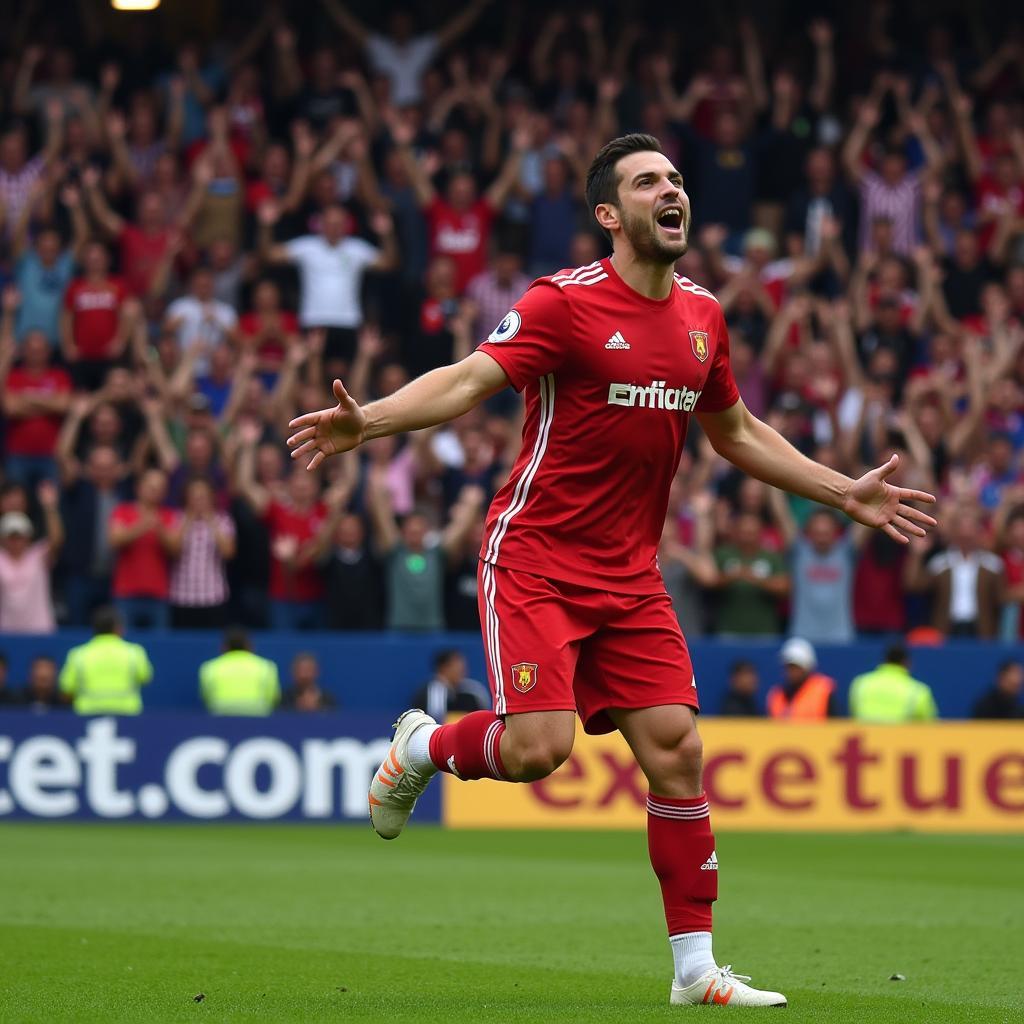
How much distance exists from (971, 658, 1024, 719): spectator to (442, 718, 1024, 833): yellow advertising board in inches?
37.4

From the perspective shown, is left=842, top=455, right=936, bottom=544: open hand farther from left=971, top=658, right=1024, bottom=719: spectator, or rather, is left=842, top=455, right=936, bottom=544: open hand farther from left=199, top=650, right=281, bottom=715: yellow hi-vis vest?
left=971, top=658, right=1024, bottom=719: spectator

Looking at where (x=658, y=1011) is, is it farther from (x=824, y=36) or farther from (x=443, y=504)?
(x=824, y=36)

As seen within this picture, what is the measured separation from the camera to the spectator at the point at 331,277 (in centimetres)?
1939

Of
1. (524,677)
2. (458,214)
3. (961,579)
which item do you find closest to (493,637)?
(524,677)

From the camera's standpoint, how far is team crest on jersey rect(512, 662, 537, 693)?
6.52m

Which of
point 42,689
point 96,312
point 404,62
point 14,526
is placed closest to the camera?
point 14,526

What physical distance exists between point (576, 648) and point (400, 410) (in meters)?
1.04

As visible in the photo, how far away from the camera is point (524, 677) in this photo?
652cm

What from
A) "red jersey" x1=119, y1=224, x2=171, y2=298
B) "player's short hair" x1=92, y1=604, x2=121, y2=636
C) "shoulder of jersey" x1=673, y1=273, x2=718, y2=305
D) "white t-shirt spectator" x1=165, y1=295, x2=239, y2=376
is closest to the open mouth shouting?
"shoulder of jersey" x1=673, y1=273, x2=718, y2=305

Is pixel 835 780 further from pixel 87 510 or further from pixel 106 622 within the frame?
pixel 87 510

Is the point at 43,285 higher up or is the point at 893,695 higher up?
the point at 43,285

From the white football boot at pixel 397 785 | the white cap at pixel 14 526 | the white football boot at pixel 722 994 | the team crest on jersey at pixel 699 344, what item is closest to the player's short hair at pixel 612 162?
the team crest on jersey at pixel 699 344

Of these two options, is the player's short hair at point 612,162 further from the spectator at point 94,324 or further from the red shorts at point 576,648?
the spectator at point 94,324

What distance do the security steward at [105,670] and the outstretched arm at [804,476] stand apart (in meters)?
10.4
